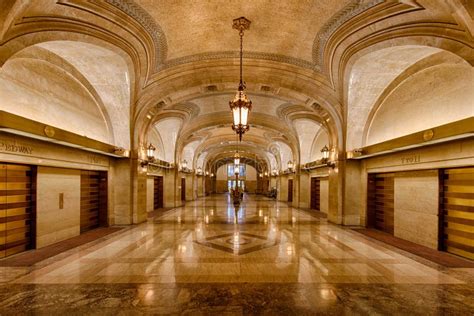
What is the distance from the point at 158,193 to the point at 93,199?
6.34 m

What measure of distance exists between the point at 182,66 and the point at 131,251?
17.8ft

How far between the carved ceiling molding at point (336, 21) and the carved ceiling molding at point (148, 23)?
13.1 ft

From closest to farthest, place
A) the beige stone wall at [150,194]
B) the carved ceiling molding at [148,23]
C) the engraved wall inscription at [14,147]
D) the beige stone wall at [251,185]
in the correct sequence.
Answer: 1. the engraved wall inscription at [14,147]
2. the carved ceiling molding at [148,23]
3. the beige stone wall at [150,194]
4. the beige stone wall at [251,185]

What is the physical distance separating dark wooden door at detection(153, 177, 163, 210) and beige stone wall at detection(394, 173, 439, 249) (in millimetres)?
11210

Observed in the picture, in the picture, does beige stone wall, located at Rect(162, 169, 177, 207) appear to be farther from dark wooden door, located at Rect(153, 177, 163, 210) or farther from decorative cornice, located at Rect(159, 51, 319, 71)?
decorative cornice, located at Rect(159, 51, 319, 71)

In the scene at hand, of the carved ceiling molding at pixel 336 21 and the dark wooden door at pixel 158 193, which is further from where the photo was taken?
the dark wooden door at pixel 158 193

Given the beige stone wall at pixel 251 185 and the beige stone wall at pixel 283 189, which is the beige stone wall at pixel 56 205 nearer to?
the beige stone wall at pixel 283 189

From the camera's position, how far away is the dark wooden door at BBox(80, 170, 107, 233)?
26.3ft

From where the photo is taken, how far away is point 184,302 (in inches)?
130

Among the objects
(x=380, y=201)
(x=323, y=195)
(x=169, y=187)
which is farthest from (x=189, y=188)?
(x=380, y=201)

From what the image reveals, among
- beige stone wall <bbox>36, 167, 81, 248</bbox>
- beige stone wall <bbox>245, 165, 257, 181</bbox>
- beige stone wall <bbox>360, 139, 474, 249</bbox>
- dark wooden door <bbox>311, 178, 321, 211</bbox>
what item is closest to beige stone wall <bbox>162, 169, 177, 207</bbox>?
beige stone wall <bbox>36, 167, 81, 248</bbox>

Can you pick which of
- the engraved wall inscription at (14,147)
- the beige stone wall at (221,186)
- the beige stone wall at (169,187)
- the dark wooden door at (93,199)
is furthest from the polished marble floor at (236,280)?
the beige stone wall at (221,186)

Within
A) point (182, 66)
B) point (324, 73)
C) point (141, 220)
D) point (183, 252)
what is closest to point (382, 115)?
point (324, 73)

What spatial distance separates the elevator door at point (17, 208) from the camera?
5.36 m
